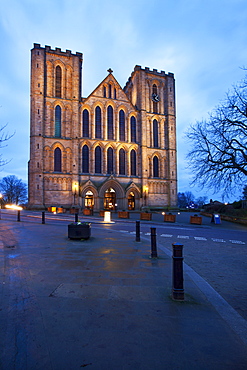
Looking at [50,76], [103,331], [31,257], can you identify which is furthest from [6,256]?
[50,76]

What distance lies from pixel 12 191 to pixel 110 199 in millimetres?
34648

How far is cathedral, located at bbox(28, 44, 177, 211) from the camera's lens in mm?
32344

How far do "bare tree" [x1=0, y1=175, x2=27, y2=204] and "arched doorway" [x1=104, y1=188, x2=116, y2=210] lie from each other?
32.6m

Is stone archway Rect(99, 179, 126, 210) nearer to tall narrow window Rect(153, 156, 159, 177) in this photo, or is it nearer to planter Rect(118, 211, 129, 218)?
tall narrow window Rect(153, 156, 159, 177)

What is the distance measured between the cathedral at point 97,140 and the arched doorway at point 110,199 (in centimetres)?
17

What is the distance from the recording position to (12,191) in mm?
57906

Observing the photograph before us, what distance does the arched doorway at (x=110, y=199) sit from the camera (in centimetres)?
3647

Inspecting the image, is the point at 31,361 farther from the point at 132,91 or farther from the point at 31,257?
the point at 132,91

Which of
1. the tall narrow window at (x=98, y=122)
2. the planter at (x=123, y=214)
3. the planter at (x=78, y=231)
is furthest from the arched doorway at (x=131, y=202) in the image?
the planter at (x=78, y=231)

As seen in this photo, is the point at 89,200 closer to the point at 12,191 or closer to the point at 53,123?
the point at 53,123

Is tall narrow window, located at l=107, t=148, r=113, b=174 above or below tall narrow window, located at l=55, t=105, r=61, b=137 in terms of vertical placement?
below

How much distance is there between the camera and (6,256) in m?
6.00

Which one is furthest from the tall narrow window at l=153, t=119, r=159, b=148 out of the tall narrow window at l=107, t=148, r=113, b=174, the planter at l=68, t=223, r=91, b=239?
the planter at l=68, t=223, r=91, b=239

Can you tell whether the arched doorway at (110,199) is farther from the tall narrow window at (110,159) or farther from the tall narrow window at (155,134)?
the tall narrow window at (155,134)
